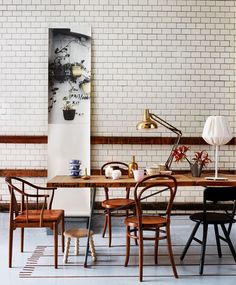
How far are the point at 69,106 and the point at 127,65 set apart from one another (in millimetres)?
1030

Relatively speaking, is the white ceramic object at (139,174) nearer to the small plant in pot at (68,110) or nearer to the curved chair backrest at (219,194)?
the curved chair backrest at (219,194)

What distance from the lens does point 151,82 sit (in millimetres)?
6684

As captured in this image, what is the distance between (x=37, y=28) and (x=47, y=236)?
9.72 feet

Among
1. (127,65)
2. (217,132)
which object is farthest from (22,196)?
(127,65)

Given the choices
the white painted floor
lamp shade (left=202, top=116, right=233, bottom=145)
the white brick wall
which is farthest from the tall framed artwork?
lamp shade (left=202, top=116, right=233, bottom=145)

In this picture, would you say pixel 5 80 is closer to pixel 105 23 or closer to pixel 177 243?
pixel 105 23

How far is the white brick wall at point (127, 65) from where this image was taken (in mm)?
6641

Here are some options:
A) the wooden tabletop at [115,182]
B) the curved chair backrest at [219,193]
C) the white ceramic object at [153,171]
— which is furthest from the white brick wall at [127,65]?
the curved chair backrest at [219,193]

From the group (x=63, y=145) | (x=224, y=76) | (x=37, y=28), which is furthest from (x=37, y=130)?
(x=224, y=76)

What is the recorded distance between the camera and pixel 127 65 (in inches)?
263

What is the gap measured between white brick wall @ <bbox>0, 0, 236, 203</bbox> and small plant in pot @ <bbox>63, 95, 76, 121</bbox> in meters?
0.31

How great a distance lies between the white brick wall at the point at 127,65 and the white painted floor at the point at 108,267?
1714 mm

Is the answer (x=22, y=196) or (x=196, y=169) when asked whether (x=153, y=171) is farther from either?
(x=22, y=196)

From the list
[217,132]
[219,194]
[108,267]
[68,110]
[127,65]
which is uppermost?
[127,65]
